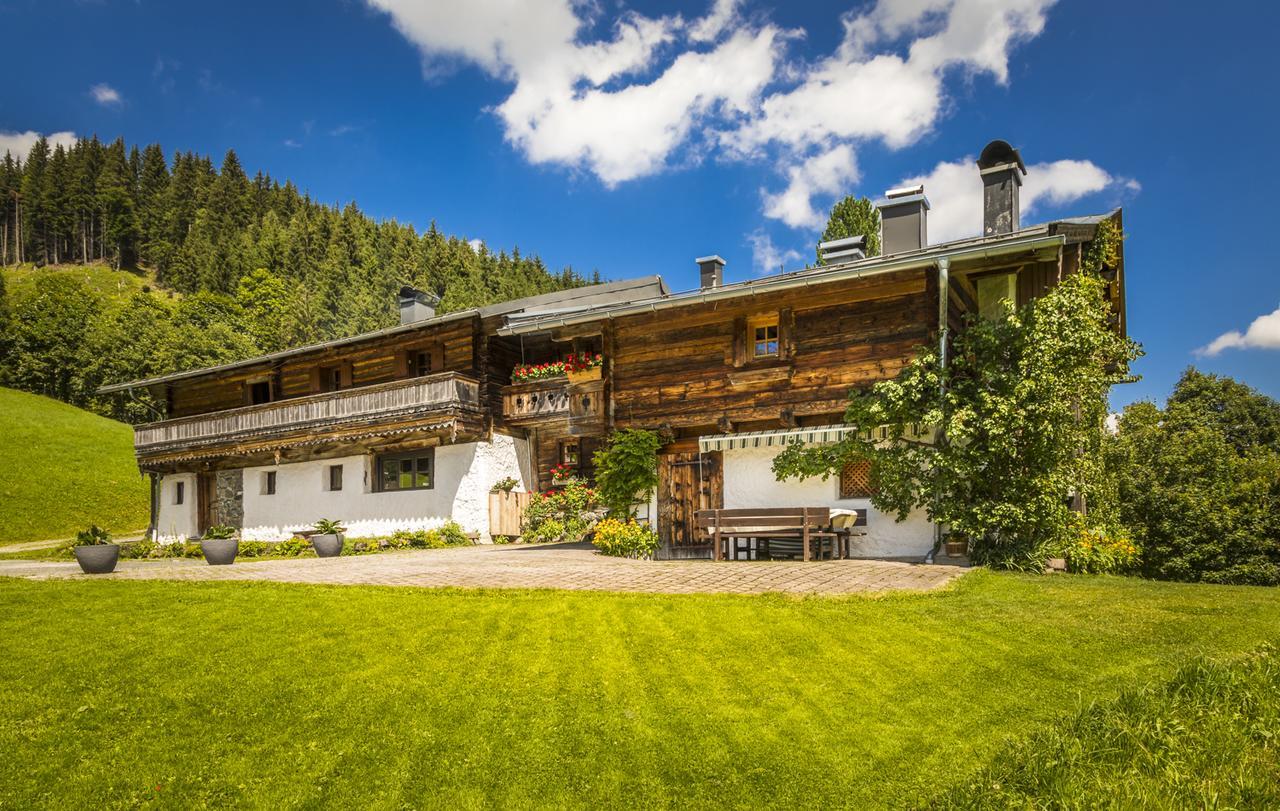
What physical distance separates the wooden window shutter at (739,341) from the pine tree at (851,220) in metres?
21.3

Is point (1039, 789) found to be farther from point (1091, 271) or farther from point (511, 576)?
point (1091, 271)

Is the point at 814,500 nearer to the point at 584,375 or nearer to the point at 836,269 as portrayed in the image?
the point at 836,269

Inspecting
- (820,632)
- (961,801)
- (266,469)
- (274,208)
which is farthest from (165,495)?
(274,208)

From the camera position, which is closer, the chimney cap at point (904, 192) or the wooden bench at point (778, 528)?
the wooden bench at point (778, 528)

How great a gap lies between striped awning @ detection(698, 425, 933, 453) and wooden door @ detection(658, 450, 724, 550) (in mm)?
507

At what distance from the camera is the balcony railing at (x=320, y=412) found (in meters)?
25.2

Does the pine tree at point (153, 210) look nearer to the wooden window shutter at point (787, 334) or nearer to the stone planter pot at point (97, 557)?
the stone planter pot at point (97, 557)

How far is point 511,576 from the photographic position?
13836 millimetres

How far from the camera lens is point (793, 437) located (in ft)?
56.6

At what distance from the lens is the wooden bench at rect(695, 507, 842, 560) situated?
15602mm

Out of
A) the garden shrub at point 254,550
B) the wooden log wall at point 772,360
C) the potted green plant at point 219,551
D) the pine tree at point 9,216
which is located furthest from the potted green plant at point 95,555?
the pine tree at point 9,216

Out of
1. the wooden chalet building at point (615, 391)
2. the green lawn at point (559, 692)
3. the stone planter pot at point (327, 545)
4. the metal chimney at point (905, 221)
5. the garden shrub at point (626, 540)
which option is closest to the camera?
the green lawn at point (559, 692)

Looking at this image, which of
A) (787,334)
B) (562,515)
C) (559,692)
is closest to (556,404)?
(562,515)

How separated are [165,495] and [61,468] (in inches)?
465
